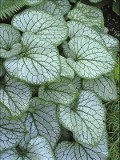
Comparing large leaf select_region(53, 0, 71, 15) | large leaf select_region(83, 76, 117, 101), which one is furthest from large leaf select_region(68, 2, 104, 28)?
large leaf select_region(83, 76, 117, 101)

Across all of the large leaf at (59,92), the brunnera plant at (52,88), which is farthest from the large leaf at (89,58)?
the large leaf at (59,92)

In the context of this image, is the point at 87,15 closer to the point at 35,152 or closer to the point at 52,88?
the point at 52,88

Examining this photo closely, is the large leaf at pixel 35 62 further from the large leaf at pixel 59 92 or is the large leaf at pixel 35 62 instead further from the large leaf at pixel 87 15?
the large leaf at pixel 87 15

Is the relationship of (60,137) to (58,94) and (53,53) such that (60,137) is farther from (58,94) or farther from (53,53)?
(53,53)

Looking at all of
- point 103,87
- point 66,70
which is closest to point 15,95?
point 66,70

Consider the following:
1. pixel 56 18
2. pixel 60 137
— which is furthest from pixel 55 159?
pixel 56 18
